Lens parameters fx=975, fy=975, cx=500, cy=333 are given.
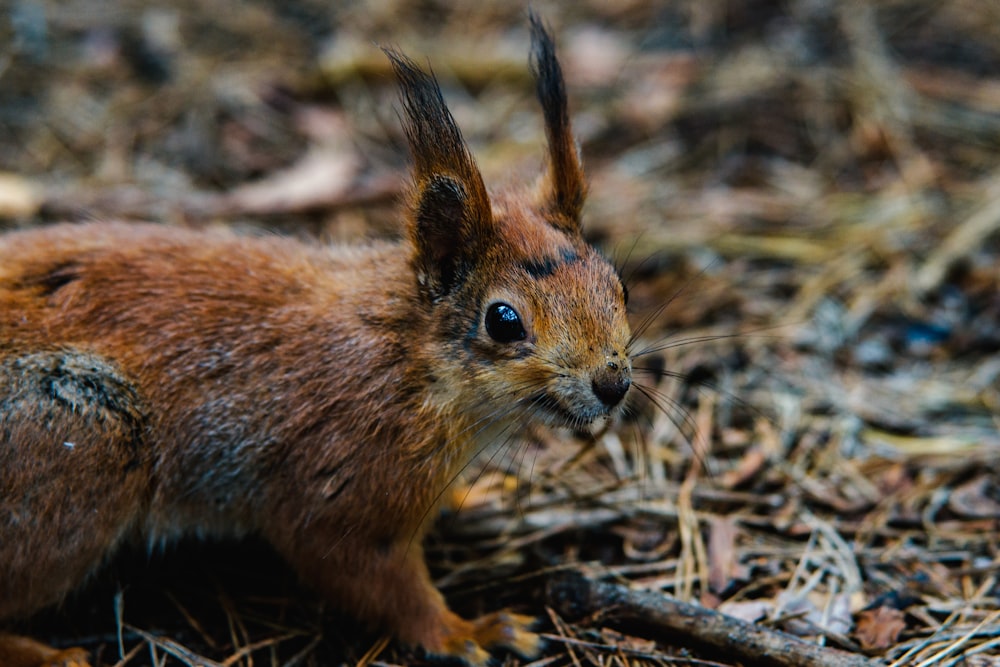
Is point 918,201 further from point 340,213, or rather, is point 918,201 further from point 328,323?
point 328,323

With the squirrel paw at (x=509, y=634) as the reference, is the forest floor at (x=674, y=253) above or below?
above

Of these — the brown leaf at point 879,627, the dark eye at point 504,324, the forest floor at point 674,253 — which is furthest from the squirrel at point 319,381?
the brown leaf at point 879,627

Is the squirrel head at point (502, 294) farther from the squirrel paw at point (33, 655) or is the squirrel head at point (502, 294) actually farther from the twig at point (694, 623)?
the squirrel paw at point (33, 655)

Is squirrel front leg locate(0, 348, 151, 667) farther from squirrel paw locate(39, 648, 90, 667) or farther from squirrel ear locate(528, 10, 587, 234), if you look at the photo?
squirrel ear locate(528, 10, 587, 234)

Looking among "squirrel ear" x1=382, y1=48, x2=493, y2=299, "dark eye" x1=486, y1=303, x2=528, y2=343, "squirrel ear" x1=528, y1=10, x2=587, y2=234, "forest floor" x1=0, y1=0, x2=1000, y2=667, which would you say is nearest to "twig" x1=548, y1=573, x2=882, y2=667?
"forest floor" x1=0, y1=0, x2=1000, y2=667

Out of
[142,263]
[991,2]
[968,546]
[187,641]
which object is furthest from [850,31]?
[187,641]
